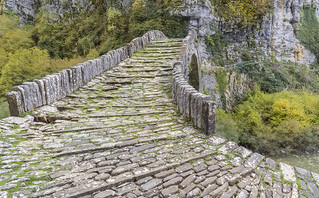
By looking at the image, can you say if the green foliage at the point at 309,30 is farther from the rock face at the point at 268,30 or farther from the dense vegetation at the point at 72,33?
the dense vegetation at the point at 72,33

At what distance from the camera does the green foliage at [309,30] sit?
65.6ft

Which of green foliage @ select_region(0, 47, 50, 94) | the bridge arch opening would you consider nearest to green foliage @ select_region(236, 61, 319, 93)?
the bridge arch opening

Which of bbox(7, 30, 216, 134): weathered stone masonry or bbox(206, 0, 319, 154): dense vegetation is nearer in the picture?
bbox(7, 30, 216, 134): weathered stone masonry

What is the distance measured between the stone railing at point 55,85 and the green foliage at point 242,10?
40.0 ft

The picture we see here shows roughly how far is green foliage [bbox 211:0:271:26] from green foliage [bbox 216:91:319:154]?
7.41m

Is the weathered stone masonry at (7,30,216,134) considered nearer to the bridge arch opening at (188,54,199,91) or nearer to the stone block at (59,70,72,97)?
the stone block at (59,70,72,97)

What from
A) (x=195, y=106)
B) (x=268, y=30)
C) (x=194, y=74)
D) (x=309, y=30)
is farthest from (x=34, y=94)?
(x=309, y=30)

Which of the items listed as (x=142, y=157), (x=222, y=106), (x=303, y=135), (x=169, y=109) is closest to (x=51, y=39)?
(x=222, y=106)

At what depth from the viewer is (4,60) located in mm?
17641

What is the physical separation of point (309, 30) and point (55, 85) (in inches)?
968

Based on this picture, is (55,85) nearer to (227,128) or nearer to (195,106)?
(195,106)

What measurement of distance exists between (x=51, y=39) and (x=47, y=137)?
69.3 ft

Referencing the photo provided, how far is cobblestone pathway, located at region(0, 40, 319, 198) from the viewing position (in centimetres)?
282

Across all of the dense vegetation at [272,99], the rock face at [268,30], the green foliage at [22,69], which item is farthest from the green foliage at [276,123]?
the green foliage at [22,69]
